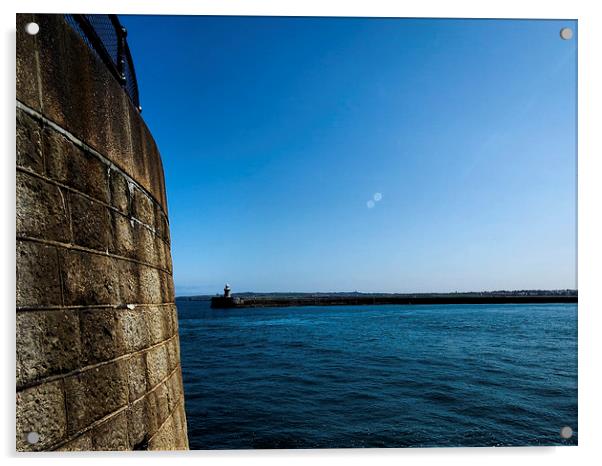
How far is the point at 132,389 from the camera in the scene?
6.23ft

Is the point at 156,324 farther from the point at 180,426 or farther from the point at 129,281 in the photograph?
the point at 180,426

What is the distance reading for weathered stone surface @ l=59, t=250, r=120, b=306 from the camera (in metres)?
1.55

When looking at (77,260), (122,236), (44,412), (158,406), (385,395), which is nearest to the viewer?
(44,412)

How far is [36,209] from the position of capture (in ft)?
4.89

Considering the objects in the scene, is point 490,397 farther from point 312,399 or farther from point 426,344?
point 426,344

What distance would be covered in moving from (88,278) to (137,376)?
25.8 inches

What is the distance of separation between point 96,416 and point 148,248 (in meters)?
0.97

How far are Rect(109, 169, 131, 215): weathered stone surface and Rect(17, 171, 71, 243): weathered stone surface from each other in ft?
1.17

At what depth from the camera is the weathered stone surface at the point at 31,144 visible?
58.7 inches

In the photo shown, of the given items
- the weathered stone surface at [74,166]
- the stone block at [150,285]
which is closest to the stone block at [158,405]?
the stone block at [150,285]

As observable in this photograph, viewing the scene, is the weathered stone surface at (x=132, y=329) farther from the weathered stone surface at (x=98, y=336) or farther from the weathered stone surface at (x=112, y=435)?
the weathered stone surface at (x=112, y=435)
